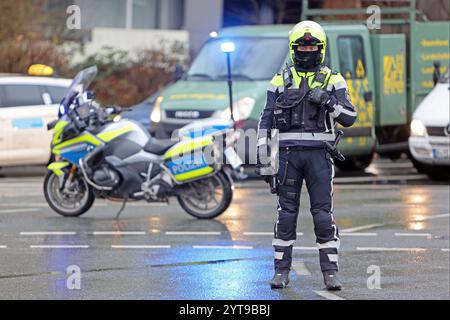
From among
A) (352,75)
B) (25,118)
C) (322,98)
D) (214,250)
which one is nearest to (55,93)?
(25,118)

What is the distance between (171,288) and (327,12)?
1278 centimetres

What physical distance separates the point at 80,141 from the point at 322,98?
558 centimetres

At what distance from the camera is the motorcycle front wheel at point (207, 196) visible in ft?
47.0

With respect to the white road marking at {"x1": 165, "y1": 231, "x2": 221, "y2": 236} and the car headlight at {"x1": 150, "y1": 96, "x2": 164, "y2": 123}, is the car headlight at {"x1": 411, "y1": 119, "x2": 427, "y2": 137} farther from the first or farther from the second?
the white road marking at {"x1": 165, "y1": 231, "x2": 221, "y2": 236}

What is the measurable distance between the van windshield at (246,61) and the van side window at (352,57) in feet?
2.91

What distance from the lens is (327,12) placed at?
864 inches

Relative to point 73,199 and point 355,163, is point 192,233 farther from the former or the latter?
point 355,163

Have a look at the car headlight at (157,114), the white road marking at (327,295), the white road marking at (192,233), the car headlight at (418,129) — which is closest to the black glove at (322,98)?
the white road marking at (327,295)

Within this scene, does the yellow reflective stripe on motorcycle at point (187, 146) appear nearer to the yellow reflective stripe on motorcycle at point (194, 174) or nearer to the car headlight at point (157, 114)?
the yellow reflective stripe on motorcycle at point (194, 174)

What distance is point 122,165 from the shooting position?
1462 cm

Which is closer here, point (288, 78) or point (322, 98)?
point (322, 98)
